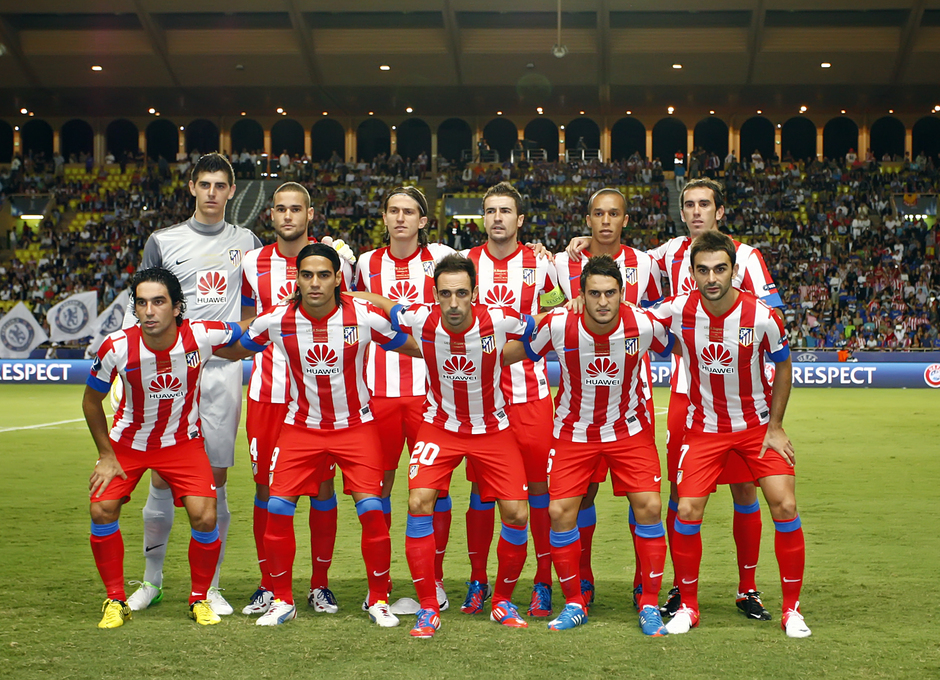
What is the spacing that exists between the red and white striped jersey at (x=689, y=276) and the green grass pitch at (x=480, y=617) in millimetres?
1280

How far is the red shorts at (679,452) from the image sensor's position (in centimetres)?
499

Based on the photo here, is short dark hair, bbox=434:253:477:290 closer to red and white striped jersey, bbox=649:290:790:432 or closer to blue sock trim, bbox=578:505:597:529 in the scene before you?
red and white striped jersey, bbox=649:290:790:432

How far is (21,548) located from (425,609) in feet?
10.9

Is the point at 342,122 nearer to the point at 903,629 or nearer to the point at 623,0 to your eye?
the point at 623,0

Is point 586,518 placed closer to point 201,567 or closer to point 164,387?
point 201,567

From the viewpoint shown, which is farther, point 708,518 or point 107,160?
point 107,160

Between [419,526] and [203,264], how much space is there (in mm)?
2071

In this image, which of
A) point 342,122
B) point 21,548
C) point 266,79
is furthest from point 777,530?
point 342,122

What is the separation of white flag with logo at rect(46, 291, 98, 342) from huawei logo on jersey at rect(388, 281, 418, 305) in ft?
61.8

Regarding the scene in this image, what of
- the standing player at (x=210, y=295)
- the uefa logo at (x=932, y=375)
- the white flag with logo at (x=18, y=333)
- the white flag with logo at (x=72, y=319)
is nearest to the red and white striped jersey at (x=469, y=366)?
the standing player at (x=210, y=295)

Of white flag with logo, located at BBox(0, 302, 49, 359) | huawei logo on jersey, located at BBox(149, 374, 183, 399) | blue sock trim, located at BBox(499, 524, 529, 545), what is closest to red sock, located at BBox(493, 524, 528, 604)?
blue sock trim, located at BBox(499, 524, 529, 545)

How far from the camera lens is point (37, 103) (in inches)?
1385

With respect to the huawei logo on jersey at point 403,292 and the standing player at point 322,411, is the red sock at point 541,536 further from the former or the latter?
the huawei logo on jersey at point 403,292

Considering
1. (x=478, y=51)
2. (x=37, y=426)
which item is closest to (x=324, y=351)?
(x=37, y=426)
